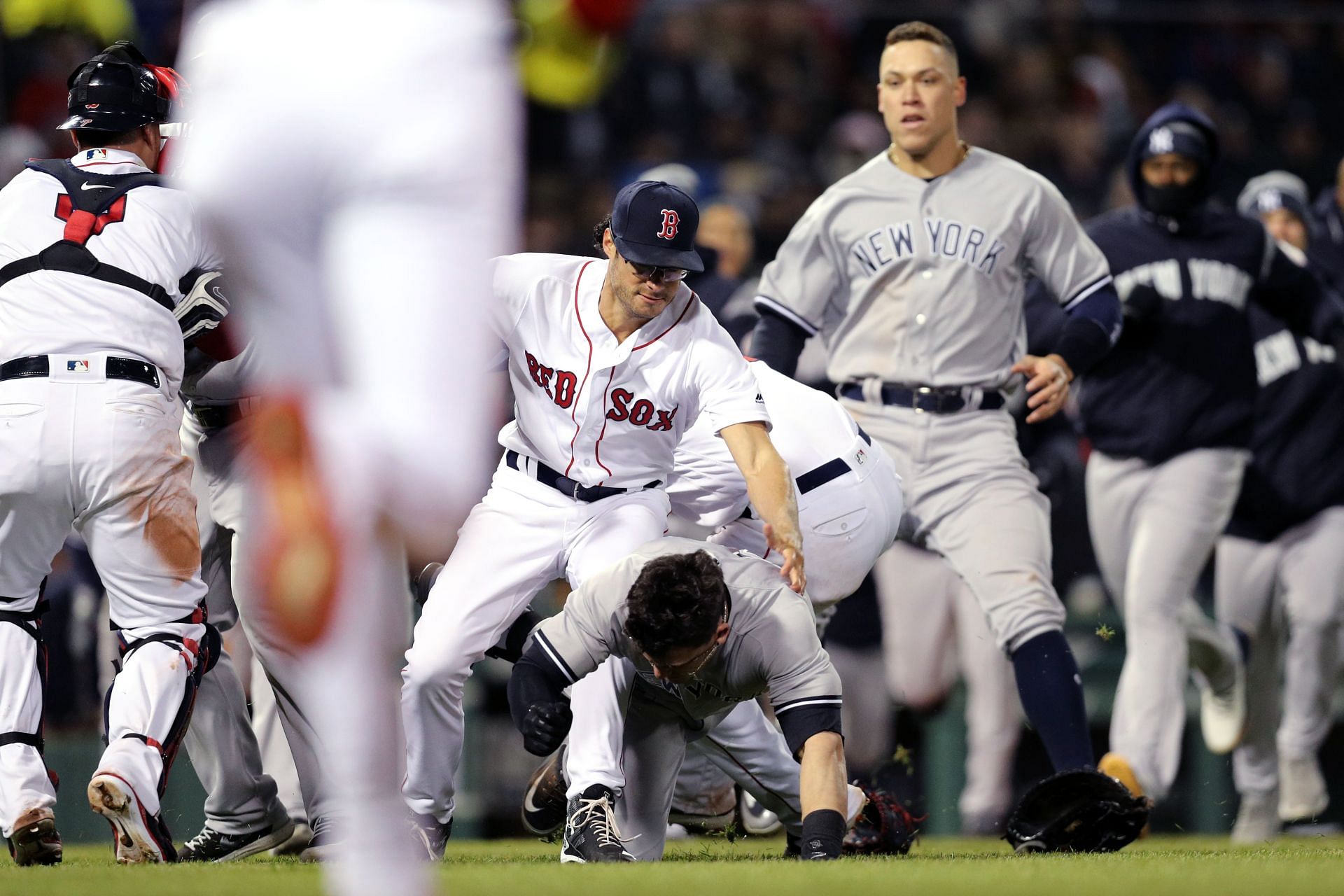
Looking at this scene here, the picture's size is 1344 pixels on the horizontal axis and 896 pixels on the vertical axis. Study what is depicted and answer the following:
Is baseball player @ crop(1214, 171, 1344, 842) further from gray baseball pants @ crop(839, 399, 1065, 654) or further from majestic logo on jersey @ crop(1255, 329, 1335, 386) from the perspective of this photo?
gray baseball pants @ crop(839, 399, 1065, 654)

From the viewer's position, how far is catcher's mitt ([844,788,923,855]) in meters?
5.24

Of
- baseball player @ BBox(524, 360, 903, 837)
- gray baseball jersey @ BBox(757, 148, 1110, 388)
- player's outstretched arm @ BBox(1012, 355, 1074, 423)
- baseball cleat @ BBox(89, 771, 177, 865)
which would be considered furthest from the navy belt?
baseball cleat @ BBox(89, 771, 177, 865)

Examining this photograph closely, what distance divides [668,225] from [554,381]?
2.01ft

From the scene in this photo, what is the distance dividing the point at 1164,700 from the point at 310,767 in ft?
11.0

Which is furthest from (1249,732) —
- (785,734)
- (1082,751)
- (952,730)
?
(785,734)

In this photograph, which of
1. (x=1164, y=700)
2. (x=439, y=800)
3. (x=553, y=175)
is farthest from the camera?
(x=553, y=175)

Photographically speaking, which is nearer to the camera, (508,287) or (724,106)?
(508,287)

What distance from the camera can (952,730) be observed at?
8.59 meters

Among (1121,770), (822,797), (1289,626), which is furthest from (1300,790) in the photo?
(822,797)

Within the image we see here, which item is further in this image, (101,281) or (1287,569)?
(1287,569)

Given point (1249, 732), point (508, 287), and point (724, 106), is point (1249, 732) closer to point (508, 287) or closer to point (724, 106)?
point (508, 287)

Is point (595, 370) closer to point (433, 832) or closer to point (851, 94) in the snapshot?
point (433, 832)

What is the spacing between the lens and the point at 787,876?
3754mm

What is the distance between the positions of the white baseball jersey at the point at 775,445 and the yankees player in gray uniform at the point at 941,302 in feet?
1.68
